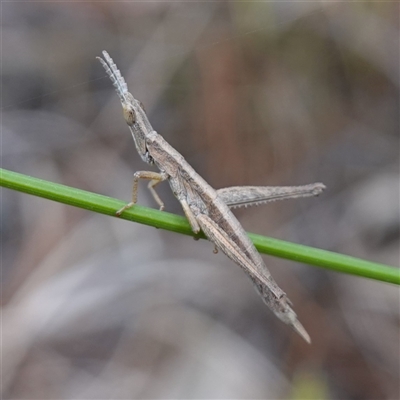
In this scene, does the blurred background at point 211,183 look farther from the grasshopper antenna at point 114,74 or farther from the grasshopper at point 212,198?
the grasshopper antenna at point 114,74

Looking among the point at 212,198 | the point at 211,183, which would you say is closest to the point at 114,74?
the point at 212,198

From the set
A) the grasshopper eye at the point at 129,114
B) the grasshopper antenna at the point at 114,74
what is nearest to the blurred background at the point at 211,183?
the grasshopper eye at the point at 129,114

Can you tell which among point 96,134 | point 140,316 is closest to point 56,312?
point 140,316

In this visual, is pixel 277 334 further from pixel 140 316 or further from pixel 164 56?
pixel 164 56

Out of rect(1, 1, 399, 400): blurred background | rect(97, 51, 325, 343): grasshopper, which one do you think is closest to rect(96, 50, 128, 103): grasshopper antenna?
rect(97, 51, 325, 343): grasshopper

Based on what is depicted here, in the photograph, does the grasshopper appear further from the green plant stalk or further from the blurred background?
the blurred background

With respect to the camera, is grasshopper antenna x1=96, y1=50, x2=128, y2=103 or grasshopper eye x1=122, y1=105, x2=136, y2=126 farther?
grasshopper eye x1=122, y1=105, x2=136, y2=126
